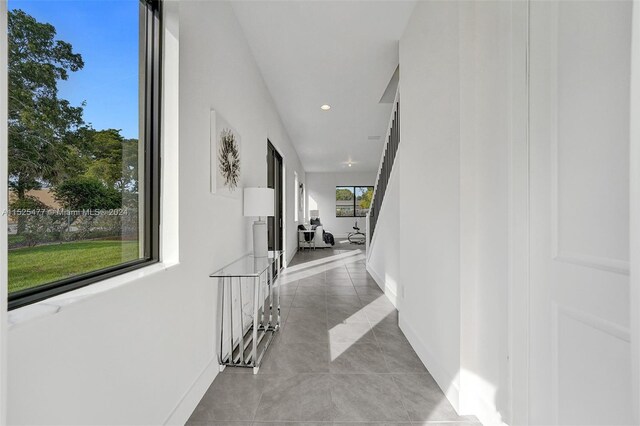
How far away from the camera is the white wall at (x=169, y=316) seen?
817 millimetres

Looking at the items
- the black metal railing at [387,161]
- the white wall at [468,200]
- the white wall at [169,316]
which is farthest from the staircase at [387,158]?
the white wall at [169,316]

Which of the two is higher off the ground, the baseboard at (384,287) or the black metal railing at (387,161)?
the black metal railing at (387,161)

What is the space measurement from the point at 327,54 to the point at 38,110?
2761mm

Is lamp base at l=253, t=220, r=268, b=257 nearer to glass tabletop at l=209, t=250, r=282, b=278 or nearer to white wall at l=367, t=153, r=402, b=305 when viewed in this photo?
glass tabletop at l=209, t=250, r=282, b=278

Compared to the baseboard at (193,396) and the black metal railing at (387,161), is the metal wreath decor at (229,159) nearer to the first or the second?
the baseboard at (193,396)

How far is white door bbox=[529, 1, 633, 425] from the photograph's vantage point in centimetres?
92

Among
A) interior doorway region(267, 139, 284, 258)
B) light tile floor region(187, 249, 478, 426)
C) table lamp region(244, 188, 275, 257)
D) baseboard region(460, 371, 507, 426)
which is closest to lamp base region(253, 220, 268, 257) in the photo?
table lamp region(244, 188, 275, 257)

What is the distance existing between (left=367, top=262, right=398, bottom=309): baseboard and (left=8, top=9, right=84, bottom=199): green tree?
3233 mm

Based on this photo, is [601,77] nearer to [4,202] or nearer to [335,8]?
[4,202]

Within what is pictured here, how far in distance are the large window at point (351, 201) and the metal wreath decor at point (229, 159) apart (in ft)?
33.2

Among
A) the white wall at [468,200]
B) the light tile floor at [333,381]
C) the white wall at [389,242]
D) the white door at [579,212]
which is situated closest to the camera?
the white door at [579,212]

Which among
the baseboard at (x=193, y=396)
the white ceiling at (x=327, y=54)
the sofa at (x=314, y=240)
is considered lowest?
the baseboard at (x=193, y=396)

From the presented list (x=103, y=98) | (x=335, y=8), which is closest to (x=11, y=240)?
(x=103, y=98)

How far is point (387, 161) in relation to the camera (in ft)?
14.2
